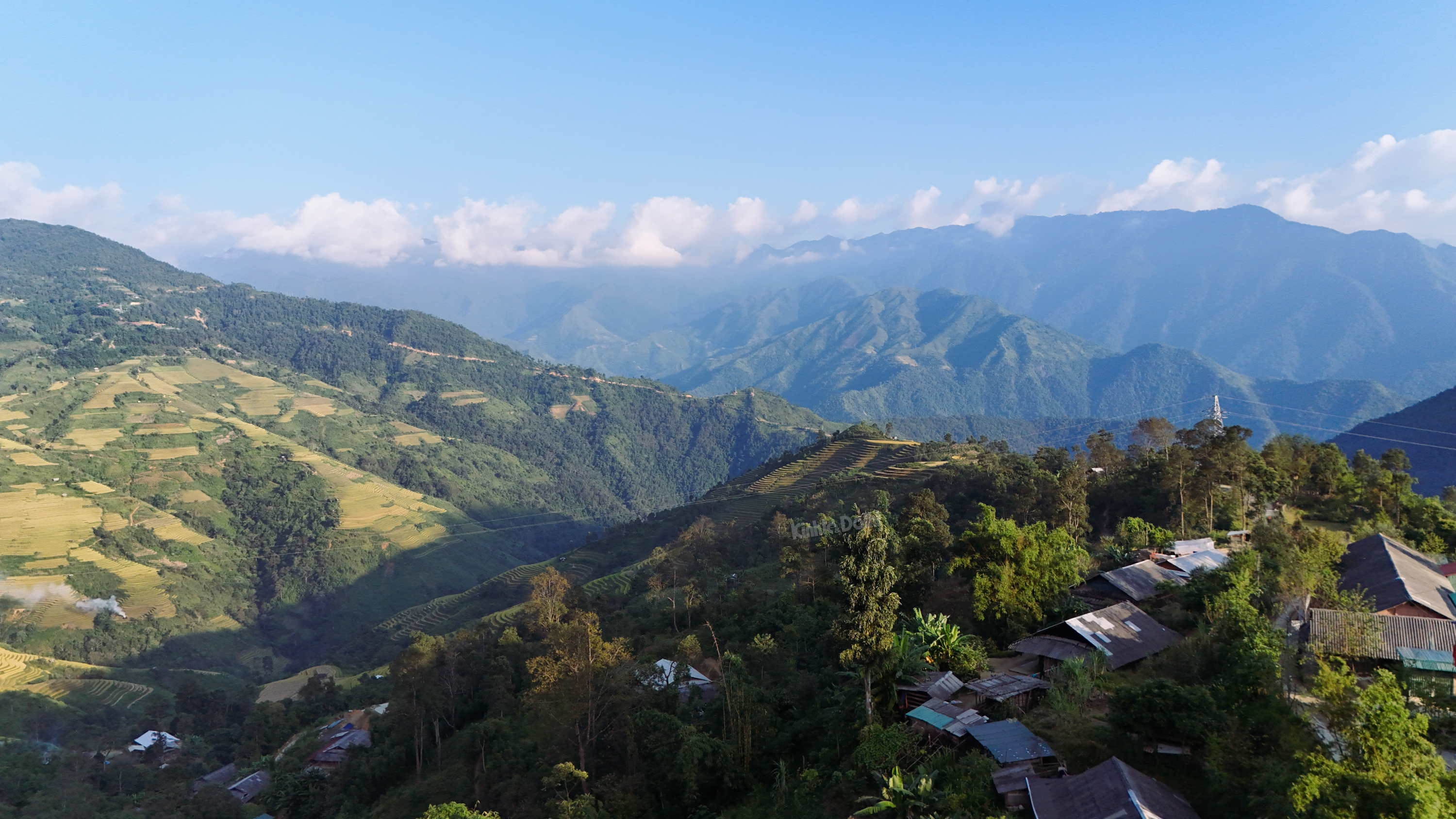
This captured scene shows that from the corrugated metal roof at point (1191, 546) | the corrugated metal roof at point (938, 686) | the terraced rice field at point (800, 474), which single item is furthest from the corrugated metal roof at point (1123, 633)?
the terraced rice field at point (800, 474)

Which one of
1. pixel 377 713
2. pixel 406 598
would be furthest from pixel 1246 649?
pixel 406 598

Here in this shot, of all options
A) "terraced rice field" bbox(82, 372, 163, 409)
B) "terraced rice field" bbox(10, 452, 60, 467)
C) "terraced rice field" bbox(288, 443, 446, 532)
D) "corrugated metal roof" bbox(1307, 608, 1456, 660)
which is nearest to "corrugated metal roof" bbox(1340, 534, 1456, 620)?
"corrugated metal roof" bbox(1307, 608, 1456, 660)

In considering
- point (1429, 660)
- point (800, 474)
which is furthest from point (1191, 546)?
point (800, 474)

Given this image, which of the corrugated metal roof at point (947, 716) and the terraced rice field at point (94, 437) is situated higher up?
the corrugated metal roof at point (947, 716)

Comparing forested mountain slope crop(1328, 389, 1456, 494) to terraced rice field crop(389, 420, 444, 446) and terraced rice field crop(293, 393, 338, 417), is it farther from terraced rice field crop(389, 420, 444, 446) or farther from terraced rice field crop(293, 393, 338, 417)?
terraced rice field crop(293, 393, 338, 417)

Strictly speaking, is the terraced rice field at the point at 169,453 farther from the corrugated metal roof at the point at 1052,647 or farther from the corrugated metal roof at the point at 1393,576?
the corrugated metal roof at the point at 1393,576

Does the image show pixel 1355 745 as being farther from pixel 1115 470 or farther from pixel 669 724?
pixel 1115 470

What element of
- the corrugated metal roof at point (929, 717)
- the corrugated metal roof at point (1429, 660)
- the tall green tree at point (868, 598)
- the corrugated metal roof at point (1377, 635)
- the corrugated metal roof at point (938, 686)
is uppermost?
the tall green tree at point (868, 598)
